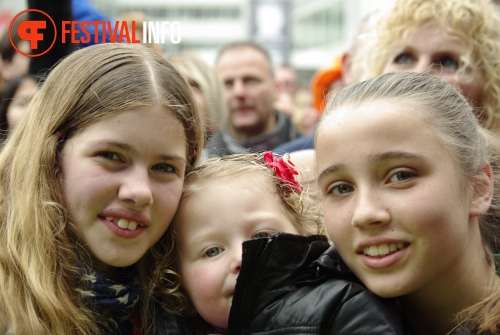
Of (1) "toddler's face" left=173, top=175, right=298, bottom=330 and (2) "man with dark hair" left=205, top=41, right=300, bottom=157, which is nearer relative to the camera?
(1) "toddler's face" left=173, top=175, right=298, bottom=330

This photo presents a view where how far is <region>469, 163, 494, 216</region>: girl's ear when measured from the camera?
2.01 m

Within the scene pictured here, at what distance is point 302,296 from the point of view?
2.02 metres

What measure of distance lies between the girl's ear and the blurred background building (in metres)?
1.59

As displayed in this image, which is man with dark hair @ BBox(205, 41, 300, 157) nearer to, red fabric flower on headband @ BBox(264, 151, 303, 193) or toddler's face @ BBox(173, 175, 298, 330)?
red fabric flower on headband @ BBox(264, 151, 303, 193)

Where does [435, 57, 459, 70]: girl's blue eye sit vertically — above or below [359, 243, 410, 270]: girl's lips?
above

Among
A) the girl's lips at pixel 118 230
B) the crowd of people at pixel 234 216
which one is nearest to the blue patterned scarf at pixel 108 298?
the crowd of people at pixel 234 216

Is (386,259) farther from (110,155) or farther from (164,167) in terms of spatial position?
(110,155)

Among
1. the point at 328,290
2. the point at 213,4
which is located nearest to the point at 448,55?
the point at 328,290

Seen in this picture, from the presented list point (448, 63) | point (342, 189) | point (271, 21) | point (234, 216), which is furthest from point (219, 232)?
point (271, 21)

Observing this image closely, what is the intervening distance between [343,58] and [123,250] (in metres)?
2.92

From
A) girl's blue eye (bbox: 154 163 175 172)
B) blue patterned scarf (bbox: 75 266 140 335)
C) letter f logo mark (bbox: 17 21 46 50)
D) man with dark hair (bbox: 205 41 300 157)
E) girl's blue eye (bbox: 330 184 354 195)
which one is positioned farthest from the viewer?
man with dark hair (bbox: 205 41 300 157)

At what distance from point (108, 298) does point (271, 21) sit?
489 inches

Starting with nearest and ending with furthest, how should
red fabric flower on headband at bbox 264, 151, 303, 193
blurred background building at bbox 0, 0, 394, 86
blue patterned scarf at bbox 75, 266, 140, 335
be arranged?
blue patterned scarf at bbox 75, 266, 140, 335 < red fabric flower on headband at bbox 264, 151, 303, 193 < blurred background building at bbox 0, 0, 394, 86

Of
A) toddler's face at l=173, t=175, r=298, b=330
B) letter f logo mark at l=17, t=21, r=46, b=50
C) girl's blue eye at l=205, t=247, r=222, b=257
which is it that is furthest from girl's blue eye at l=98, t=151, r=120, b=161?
letter f logo mark at l=17, t=21, r=46, b=50
